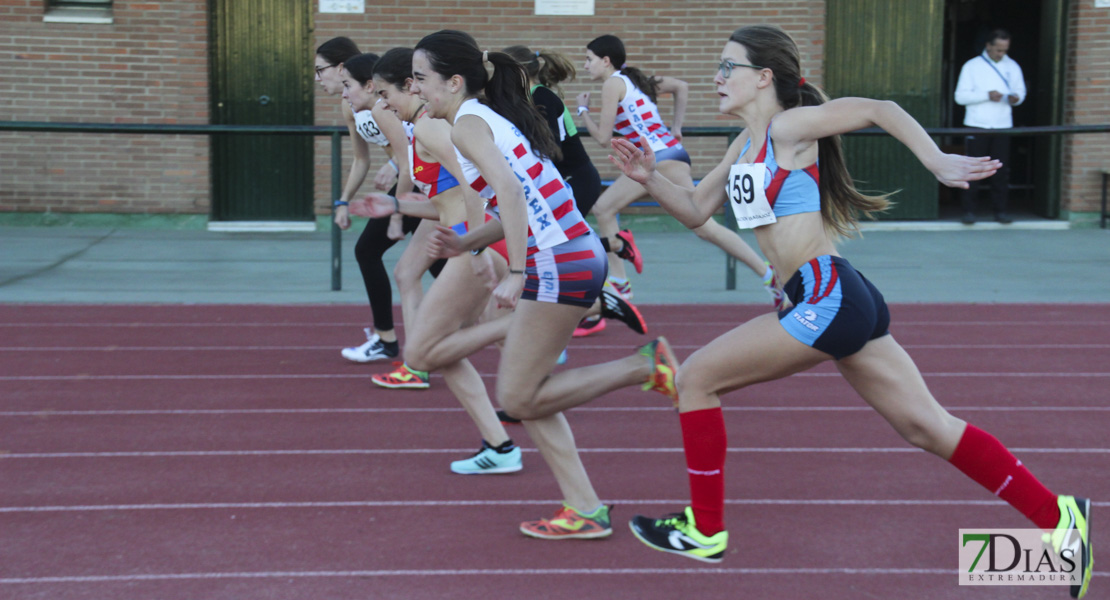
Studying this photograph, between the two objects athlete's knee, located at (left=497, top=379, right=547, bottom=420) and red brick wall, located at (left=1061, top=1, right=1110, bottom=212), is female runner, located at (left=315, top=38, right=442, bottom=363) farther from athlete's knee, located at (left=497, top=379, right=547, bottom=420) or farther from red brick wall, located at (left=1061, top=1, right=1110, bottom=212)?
red brick wall, located at (left=1061, top=1, right=1110, bottom=212)

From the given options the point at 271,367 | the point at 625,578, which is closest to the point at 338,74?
the point at 271,367

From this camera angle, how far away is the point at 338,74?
261 inches

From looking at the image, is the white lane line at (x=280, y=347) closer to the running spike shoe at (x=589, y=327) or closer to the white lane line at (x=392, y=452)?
the running spike shoe at (x=589, y=327)

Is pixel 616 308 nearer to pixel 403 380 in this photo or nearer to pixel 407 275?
pixel 407 275

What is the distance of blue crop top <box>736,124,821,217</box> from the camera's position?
3.68m

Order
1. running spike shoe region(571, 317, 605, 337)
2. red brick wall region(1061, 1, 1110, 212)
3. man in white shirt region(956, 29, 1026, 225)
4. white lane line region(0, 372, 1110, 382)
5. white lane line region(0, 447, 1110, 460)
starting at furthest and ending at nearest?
red brick wall region(1061, 1, 1110, 212) → man in white shirt region(956, 29, 1026, 225) → running spike shoe region(571, 317, 605, 337) → white lane line region(0, 372, 1110, 382) → white lane line region(0, 447, 1110, 460)

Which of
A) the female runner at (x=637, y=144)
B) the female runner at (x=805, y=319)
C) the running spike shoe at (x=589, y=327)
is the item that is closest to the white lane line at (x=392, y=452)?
the female runner at (x=805, y=319)

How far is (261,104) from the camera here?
13227 millimetres

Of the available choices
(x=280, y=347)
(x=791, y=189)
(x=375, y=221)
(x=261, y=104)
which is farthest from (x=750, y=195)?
(x=261, y=104)

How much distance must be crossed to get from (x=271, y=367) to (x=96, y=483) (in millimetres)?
2306

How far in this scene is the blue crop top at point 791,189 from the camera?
12.1 feet

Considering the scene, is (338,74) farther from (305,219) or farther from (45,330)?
(305,219)

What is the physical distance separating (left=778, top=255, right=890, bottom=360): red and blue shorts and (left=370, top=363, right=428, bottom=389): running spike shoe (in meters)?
3.23

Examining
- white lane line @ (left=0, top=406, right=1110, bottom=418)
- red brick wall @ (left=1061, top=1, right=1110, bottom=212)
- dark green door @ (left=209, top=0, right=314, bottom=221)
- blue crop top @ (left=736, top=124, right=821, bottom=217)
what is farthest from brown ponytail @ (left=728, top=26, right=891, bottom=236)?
red brick wall @ (left=1061, top=1, right=1110, bottom=212)
